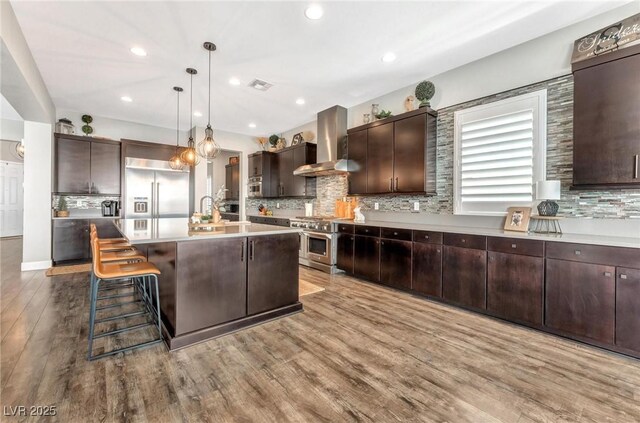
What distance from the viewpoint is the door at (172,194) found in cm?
612

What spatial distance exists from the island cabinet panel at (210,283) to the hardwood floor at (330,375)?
0.71ft

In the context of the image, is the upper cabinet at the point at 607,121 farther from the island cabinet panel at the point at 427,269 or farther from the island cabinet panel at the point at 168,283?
the island cabinet panel at the point at 168,283

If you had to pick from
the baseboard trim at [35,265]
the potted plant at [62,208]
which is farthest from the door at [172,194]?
the baseboard trim at [35,265]

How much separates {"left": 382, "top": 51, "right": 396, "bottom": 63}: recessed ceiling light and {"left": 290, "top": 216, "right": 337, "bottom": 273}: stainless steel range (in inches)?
96.6

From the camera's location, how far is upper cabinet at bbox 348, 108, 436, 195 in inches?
150

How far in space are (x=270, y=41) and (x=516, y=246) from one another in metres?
3.34

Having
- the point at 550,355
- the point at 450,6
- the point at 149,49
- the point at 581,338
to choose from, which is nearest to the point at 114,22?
the point at 149,49

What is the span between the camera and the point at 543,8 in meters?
2.57

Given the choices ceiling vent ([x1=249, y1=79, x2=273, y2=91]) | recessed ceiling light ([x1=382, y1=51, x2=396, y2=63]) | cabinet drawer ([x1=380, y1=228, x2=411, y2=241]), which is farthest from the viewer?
ceiling vent ([x1=249, y1=79, x2=273, y2=91])

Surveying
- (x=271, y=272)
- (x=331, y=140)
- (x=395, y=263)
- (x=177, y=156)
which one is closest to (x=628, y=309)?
(x=395, y=263)

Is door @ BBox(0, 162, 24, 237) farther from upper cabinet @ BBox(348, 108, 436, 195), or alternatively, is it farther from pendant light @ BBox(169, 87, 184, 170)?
upper cabinet @ BBox(348, 108, 436, 195)

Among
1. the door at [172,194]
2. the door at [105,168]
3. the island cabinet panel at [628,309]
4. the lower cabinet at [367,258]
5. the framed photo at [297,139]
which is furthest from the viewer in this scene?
the framed photo at [297,139]

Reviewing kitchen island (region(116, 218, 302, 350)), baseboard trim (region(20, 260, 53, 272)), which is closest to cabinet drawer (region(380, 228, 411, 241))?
kitchen island (region(116, 218, 302, 350))

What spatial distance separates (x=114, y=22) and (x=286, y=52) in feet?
5.69
